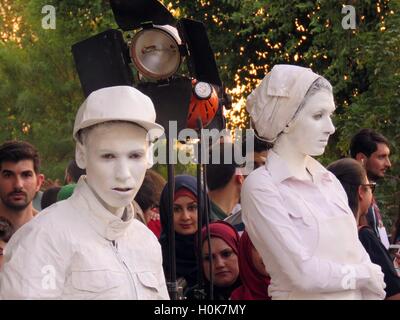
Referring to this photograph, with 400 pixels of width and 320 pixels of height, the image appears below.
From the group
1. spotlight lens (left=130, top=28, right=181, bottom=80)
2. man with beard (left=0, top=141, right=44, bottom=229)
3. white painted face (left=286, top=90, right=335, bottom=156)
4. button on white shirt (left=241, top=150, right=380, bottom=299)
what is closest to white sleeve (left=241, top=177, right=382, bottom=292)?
button on white shirt (left=241, top=150, right=380, bottom=299)

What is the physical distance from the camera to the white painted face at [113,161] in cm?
384

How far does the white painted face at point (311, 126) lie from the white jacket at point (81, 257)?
85 centimetres

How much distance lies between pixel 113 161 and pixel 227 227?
1718mm

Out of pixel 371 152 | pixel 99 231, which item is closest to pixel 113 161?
pixel 99 231

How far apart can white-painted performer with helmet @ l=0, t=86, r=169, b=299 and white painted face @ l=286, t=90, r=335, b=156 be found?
0.72m

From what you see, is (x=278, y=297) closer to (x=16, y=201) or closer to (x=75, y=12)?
(x=16, y=201)

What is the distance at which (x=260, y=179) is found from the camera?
438 cm

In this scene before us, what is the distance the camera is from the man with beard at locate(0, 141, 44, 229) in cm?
571

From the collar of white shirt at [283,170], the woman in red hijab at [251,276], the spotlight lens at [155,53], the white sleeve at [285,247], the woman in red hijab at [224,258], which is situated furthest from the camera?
the woman in red hijab at [224,258]

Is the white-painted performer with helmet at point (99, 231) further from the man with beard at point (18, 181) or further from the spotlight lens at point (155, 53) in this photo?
the man with beard at point (18, 181)

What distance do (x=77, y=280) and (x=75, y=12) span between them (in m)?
11.5

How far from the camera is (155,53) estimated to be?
504cm

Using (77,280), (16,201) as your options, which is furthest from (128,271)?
(16,201)

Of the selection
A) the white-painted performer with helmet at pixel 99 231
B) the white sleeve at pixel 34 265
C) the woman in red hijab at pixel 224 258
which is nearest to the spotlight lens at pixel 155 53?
the woman in red hijab at pixel 224 258
